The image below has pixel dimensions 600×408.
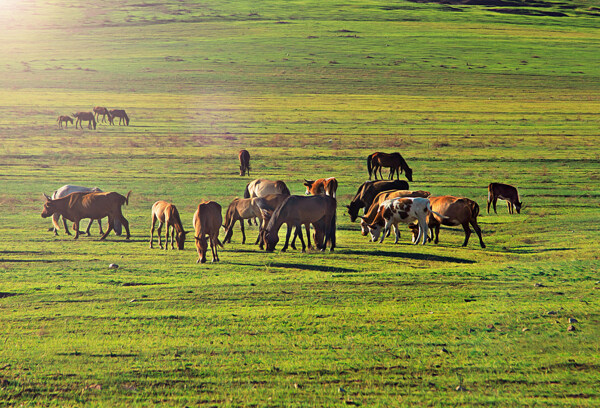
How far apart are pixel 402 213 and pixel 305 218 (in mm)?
2664

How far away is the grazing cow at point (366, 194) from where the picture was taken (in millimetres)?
19078

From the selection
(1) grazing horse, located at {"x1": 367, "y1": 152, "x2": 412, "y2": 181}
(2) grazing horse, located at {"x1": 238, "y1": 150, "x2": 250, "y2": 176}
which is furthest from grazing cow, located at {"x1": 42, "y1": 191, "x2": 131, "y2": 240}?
(1) grazing horse, located at {"x1": 367, "y1": 152, "x2": 412, "y2": 181}

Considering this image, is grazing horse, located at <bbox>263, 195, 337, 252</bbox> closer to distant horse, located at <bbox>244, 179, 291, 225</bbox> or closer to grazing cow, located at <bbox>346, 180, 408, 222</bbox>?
distant horse, located at <bbox>244, 179, 291, 225</bbox>

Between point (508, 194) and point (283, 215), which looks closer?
point (283, 215)

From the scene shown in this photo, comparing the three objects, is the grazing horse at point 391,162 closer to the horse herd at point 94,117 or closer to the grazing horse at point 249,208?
the grazing horse at point 249,208

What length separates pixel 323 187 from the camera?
20.0m

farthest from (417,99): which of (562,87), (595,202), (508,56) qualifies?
(595,202)

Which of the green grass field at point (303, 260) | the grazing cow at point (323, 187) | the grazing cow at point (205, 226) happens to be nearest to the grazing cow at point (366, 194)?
the green grass field at point (303, 260)

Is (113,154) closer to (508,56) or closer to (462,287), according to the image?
(462,287)

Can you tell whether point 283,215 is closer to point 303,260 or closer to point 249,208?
point 303,260

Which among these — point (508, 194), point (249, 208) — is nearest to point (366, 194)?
point (249, 208)

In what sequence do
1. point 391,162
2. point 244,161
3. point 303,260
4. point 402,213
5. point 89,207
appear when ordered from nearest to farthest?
1. point 303,260
2. point 402,213
3. point 89,207
4. point 391,162
5. point 244,161

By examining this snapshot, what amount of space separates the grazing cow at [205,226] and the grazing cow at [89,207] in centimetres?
372

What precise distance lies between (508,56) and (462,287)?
3025 inches
